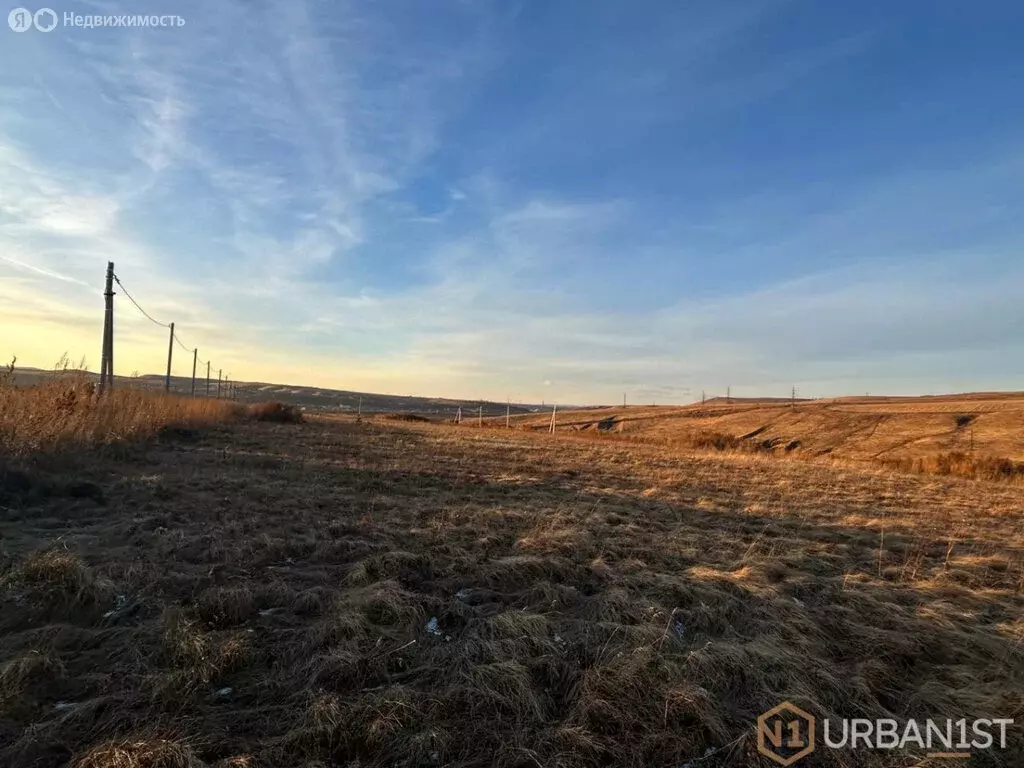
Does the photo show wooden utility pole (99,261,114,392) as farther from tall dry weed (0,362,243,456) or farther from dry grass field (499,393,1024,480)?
dry grass field (499,393,1024,480)

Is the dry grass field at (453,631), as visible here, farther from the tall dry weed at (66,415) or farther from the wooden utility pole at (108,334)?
the wooden utility pole at (108,334)

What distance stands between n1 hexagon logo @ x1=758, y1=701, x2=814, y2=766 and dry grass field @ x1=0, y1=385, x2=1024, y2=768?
0.08 m

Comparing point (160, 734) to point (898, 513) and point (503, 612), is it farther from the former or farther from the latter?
point (898, 513)

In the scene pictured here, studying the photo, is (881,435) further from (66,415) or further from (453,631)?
(66,415)

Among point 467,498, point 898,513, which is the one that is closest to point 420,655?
point 467,498

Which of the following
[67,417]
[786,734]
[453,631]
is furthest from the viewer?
[67,417]

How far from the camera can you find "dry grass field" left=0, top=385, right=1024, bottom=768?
10.2ft

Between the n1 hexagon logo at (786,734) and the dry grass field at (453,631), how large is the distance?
79mm

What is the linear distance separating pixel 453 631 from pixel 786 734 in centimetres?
242

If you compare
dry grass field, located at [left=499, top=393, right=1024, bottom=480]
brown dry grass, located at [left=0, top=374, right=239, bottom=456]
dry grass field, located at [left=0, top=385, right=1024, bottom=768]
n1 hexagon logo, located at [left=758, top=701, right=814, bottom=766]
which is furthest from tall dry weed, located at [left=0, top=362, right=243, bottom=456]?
dry grass field, located at [left=499, top=393, right=1024, bottom=480]

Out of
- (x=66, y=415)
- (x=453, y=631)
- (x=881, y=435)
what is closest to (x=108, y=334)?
(x=66, y=415)

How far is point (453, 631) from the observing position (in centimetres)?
448

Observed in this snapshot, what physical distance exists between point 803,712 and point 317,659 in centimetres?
317

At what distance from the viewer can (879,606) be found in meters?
5.40
